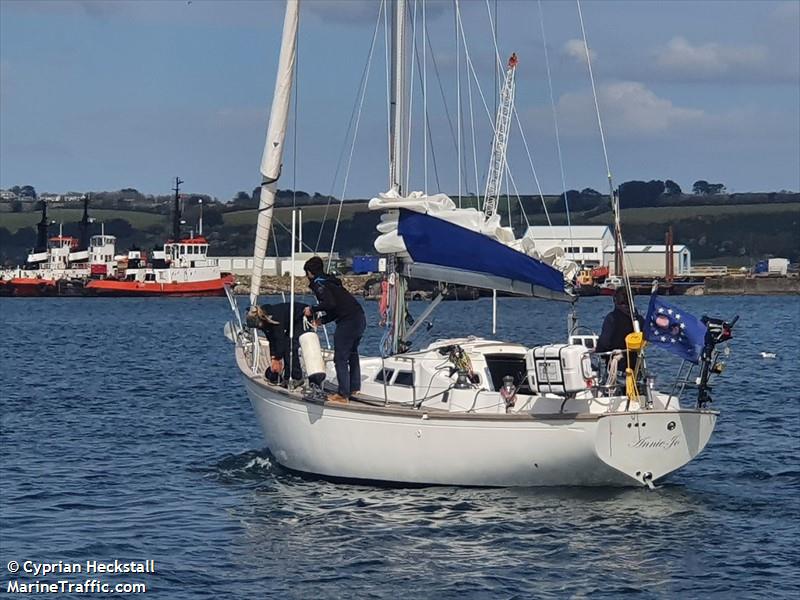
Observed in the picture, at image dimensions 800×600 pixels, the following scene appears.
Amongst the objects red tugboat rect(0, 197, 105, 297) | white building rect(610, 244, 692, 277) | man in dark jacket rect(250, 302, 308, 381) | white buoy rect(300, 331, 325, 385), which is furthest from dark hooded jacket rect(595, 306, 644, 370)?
white building rect(610, 244, 692, 277)

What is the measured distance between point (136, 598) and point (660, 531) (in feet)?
21.9

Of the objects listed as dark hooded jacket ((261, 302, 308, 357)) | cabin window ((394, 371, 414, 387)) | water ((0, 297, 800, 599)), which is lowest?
water ((0, 297, 800, 599))

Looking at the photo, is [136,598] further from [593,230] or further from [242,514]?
[593,230]

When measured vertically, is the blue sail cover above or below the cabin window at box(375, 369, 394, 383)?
above

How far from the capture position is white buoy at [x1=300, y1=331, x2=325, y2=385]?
68.5ft

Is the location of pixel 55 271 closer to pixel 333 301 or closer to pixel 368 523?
pixel 333 301

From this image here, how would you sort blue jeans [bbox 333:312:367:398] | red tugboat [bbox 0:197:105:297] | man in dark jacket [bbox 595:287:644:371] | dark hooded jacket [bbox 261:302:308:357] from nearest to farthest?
1. man in dark jacket [bbox 595:287:644:371]
2. blue jeans [bbox 333:312:367:398]
3. dark hooded jacket [bbox 261:302:308:357]
4. red tugboat [bbox 0:197:105:297]

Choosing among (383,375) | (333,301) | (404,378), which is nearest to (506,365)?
(404,378)

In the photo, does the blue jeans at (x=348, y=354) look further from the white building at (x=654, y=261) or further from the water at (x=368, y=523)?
the white building at (x=654, y=261)

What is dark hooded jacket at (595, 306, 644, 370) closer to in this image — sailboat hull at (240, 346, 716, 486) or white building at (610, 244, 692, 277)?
sailboat hull at (240, 346, 716, 486)

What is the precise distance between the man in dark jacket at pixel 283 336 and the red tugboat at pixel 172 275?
11474 centimetres

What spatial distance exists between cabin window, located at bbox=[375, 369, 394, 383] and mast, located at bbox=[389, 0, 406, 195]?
2.87m

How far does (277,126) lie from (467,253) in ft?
14.3

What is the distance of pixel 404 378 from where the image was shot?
70.2ft
